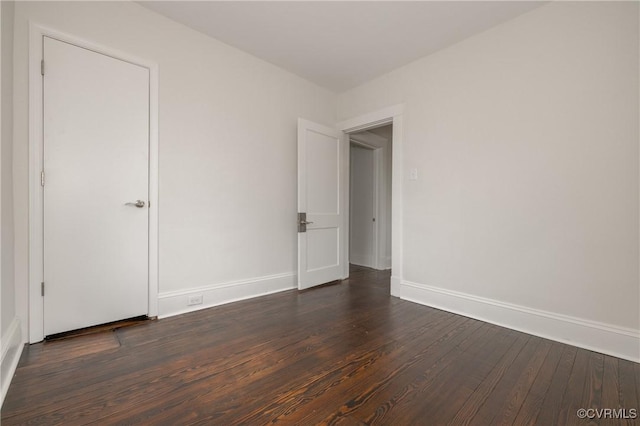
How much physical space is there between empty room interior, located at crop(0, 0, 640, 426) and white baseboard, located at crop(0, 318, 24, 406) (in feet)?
0.06

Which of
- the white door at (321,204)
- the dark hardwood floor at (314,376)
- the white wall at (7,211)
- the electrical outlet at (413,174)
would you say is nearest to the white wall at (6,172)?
the white wall at (7,211)

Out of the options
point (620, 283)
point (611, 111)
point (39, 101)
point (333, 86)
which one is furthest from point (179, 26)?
point (620, 283)

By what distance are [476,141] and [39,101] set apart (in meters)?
3.52

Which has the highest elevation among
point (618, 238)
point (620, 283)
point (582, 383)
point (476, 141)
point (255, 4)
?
point (255, 4)

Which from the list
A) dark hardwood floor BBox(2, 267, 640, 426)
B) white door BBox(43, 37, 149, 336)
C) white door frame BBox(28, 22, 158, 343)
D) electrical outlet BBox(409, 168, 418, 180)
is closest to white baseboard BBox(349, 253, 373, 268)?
electrical outlet BBox(409, 168, 418, 180)

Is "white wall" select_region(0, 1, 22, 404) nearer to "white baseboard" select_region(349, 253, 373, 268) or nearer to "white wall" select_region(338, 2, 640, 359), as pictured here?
"white wall" select_region(338, 2, 640, 359)

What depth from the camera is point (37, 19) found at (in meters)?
1.98

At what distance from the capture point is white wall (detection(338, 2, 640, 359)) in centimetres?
194

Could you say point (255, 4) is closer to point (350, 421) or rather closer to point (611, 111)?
point (611, 111)

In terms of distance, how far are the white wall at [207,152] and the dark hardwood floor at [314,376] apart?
622mm

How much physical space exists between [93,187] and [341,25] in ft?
8.24

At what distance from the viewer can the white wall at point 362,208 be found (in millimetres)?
4984

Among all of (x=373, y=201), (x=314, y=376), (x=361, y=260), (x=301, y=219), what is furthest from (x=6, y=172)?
(x=361, y=260)

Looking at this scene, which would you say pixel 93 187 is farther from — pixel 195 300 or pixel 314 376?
pixel 314 376
